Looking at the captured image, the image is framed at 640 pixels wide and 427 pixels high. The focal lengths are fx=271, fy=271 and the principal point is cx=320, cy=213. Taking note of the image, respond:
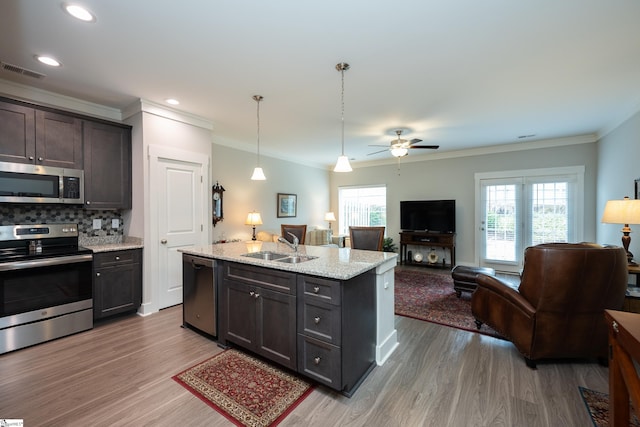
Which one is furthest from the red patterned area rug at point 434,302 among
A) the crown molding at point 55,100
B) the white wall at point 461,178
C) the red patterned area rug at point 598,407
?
the crown molding at point 55,100

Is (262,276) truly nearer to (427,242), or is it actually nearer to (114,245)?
(114,245)

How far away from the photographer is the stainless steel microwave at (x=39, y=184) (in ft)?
8.79

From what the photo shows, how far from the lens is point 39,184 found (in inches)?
113

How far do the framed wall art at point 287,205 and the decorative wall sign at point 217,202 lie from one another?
64.1 inches

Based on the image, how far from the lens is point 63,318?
279cm

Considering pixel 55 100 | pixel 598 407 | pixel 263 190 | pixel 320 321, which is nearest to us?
pixel 598 407

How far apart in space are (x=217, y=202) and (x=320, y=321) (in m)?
3.67

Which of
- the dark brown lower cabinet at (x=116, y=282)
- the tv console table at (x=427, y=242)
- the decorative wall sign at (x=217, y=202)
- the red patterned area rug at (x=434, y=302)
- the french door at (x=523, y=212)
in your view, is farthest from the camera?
the tv console table at (x=427, y=242)

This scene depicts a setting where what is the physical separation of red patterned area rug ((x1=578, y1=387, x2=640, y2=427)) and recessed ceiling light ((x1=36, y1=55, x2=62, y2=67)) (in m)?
4.93

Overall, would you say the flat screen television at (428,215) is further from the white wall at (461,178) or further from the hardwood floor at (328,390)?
the hardwood floor at (328,390)

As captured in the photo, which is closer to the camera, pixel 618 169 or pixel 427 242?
pixel 618 169

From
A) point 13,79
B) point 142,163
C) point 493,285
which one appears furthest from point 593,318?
point 13,79

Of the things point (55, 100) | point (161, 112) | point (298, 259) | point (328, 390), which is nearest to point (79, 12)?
point (161, 112)

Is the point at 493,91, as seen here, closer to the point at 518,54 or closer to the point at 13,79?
the point at 518,54
